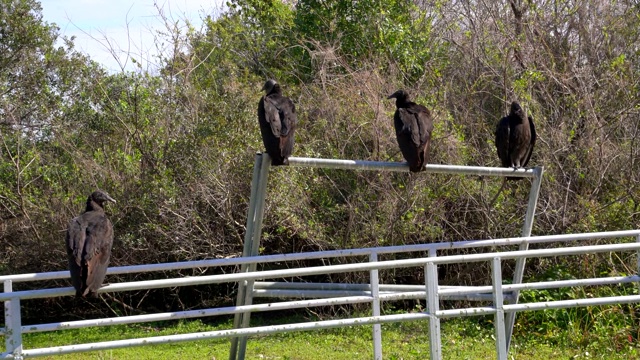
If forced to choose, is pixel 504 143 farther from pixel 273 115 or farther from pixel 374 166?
pixel 273 115

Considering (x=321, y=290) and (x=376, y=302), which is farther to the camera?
(x=321, y=290)

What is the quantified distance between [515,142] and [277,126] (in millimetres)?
1989

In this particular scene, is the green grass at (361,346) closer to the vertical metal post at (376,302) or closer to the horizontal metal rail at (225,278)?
the vertical metal post at (376,302)

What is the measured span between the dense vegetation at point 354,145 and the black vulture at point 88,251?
3962mm

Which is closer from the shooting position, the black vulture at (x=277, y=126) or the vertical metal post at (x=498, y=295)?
the vertical metal post at (x=498, y=295)

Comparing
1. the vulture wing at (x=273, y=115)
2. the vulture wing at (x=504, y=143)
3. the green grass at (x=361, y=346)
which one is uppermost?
the vulture wing at (x=273, y=115)

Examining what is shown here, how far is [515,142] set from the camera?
6.27 metres

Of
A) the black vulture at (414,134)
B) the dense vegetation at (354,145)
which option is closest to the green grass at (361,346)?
the dense vegetation at (354,145)

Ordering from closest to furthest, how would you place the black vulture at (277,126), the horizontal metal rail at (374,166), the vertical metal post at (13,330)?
the vertical metal post at (13,330)
the horizontal metal rail at (374,166)
the black vulture at (277,126)

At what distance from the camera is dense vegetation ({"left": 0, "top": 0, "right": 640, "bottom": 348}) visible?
8430 millimetres

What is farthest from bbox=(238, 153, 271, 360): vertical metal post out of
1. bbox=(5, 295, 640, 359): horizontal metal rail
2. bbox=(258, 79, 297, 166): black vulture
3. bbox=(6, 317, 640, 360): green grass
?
bbox=(6, 317, 640, 360): green grass

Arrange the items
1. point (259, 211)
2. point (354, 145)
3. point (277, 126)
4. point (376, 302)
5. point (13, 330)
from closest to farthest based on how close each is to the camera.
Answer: point (13, 330), point (376, 302), point (259, 211), point (277, 126), point (354, 145)

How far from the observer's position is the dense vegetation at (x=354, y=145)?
332 inches

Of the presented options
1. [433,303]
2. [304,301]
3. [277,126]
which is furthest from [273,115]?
[433,303]
